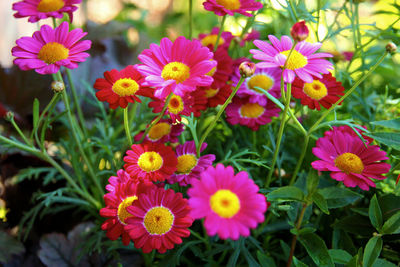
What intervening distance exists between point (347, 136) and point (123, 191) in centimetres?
39

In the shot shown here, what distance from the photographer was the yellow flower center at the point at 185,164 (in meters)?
0.62

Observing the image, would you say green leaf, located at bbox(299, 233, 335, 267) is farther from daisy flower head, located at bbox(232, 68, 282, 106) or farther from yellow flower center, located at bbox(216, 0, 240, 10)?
yellow flower center, located at bbox(216, 0, 240, 10)

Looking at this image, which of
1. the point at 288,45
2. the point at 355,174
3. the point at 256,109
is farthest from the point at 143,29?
the point at 355,174

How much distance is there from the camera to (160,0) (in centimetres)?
262

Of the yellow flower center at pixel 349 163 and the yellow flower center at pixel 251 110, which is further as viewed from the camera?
the yellow flower center at pixel 251 110

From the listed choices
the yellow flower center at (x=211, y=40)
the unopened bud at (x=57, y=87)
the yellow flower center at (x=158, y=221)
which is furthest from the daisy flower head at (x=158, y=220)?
the yellow flower center at (x=211, y=40)

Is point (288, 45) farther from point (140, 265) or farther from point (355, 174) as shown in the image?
point (140, 265)

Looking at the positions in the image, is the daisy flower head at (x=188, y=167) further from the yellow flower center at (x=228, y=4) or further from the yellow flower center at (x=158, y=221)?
the yellow flower center at (x=228, y=4)

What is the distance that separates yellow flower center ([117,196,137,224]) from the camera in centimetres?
58

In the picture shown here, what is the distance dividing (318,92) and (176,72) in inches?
10.8

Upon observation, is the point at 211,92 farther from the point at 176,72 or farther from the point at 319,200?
the point at 319,200

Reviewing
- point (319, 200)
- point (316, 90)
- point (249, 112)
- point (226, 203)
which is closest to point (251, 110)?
point (249, 112)

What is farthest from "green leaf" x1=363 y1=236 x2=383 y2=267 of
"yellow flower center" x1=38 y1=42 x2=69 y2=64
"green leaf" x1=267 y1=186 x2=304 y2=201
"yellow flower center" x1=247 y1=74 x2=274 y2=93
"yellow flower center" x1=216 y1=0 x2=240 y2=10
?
"yellow flower center" x1=38 y1=42 x2=69 y2=64

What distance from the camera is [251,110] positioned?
742 mm
